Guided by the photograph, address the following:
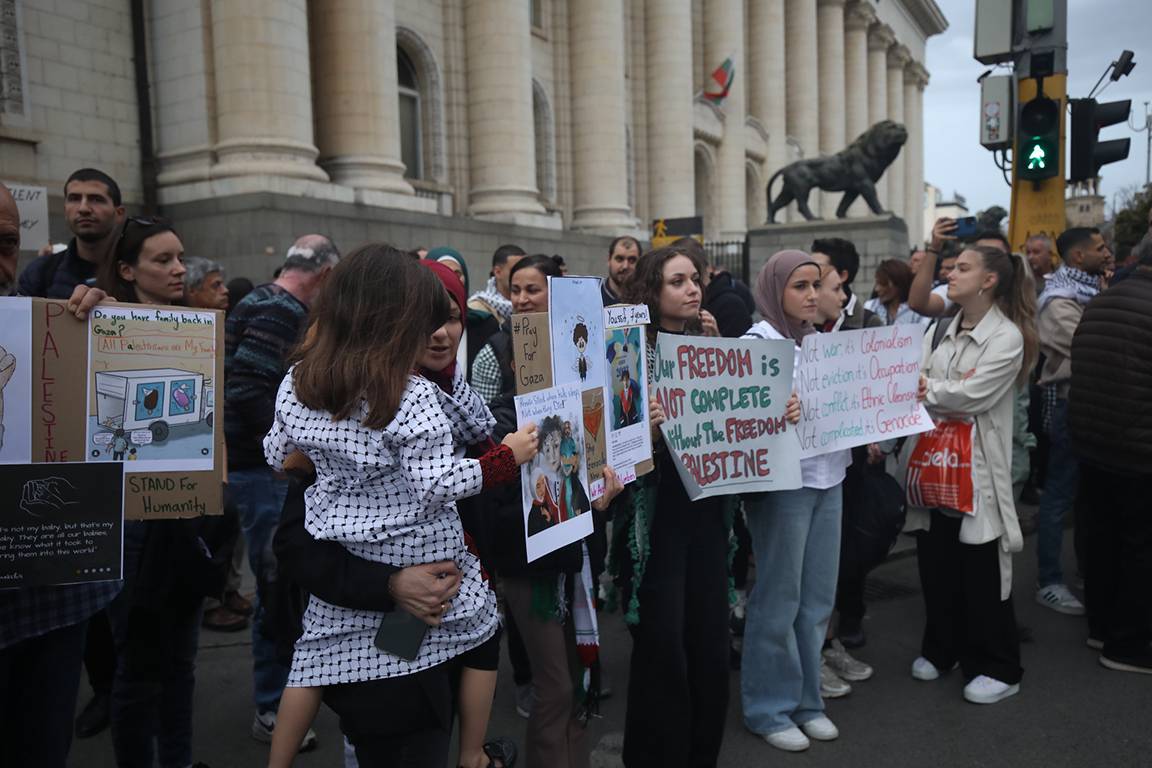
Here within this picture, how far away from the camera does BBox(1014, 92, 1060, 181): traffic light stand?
24.7 feet

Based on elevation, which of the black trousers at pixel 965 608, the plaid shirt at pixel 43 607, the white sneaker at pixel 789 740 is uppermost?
the plaid shirt at pixel 43 607

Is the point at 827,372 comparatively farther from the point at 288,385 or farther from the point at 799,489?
the point at 288,385

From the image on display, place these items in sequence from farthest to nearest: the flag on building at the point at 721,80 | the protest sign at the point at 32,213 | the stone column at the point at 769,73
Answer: the stone column at the point at 769,73 < the flag on building at the point at 721,80 < the protest sign at the point at 32,213

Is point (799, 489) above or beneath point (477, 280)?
beneath

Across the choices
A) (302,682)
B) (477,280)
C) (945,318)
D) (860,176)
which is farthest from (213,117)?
(860,176)

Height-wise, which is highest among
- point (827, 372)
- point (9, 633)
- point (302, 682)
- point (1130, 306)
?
point (1130, 306)

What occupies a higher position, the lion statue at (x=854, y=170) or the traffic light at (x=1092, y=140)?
the lion statue at (x=854, y=170)

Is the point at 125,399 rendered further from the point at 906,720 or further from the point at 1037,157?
the point at 1037,157

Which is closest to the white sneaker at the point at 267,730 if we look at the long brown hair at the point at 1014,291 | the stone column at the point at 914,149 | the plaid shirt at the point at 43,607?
the plaid shirt at the point at 43,607

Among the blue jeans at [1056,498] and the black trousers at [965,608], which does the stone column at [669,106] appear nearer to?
the blue jeans at [1056,498]

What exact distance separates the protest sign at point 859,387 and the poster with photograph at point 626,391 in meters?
0.96

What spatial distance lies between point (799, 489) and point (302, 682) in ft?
7.34

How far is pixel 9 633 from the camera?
221 centimetres

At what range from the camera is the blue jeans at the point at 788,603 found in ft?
11.7
